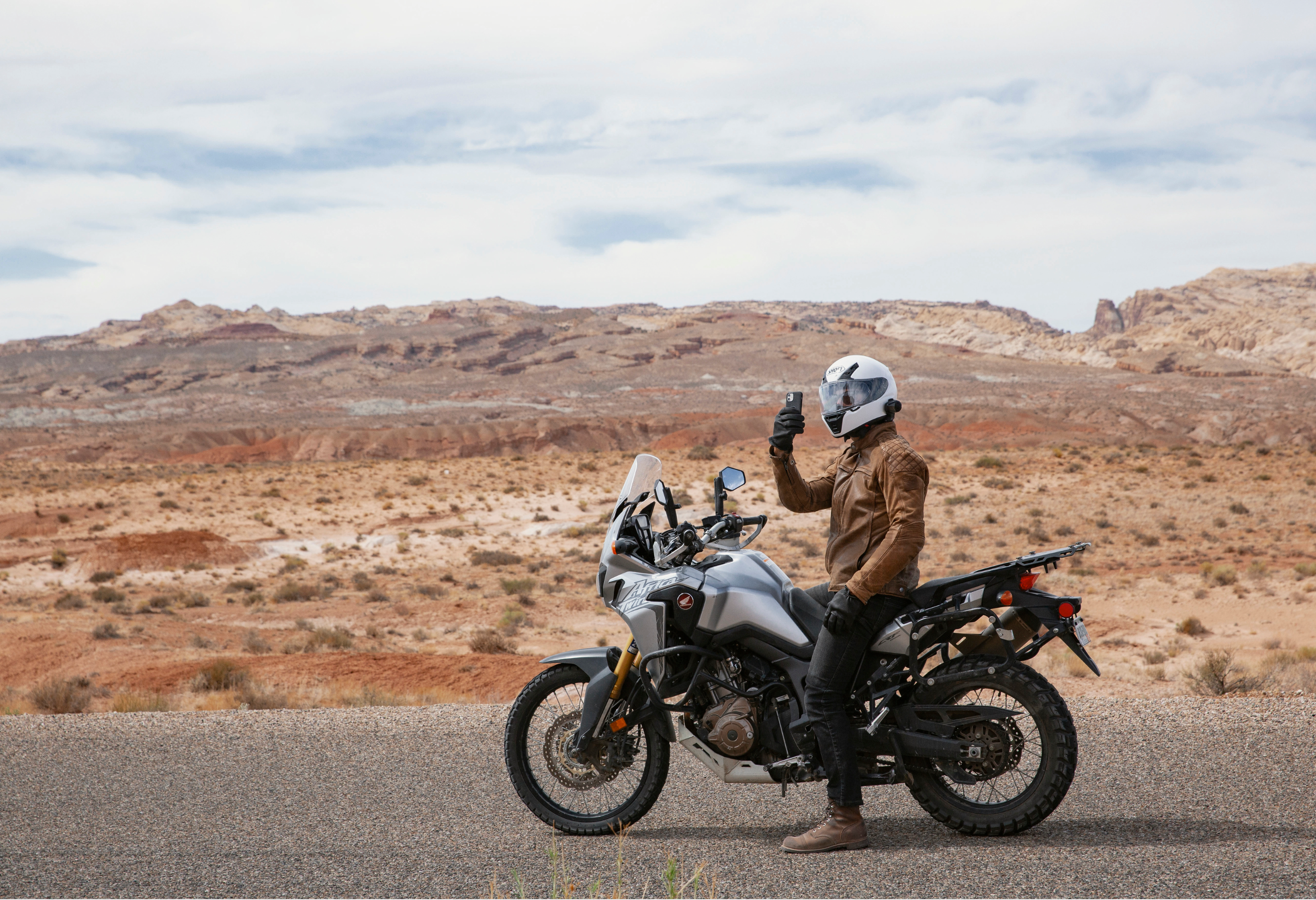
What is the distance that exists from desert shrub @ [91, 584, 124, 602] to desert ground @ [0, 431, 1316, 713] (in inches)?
2.7

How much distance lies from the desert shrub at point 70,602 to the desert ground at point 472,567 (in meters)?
0.12

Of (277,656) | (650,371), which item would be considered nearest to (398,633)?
(277,656)

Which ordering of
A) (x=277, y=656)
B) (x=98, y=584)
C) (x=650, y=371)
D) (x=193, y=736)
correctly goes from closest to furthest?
1. (x=193, y=736)
2. (x=277, y=656)
3. (x=98, y=584)
4. (x=650, y=371)

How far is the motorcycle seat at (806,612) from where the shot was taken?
15.4 ft

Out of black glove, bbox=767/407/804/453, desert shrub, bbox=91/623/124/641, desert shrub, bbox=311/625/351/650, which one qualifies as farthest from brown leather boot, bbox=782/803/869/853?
desert shrub, bbox=91/623/124/641

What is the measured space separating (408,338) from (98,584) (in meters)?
113

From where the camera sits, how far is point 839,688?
4496mm

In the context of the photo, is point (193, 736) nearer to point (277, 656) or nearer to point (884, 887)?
point (884, 887)

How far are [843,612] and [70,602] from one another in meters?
21.5

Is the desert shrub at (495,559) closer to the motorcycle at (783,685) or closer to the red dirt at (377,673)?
the red dirt at (377,673)

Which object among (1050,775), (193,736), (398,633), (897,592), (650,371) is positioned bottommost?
(398,633)

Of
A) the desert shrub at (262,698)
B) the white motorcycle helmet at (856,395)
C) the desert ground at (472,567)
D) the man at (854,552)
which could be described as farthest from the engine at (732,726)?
the desert shrub at (262,698)

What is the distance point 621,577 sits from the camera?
4.91m

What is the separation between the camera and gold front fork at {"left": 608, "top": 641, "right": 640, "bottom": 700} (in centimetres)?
491
